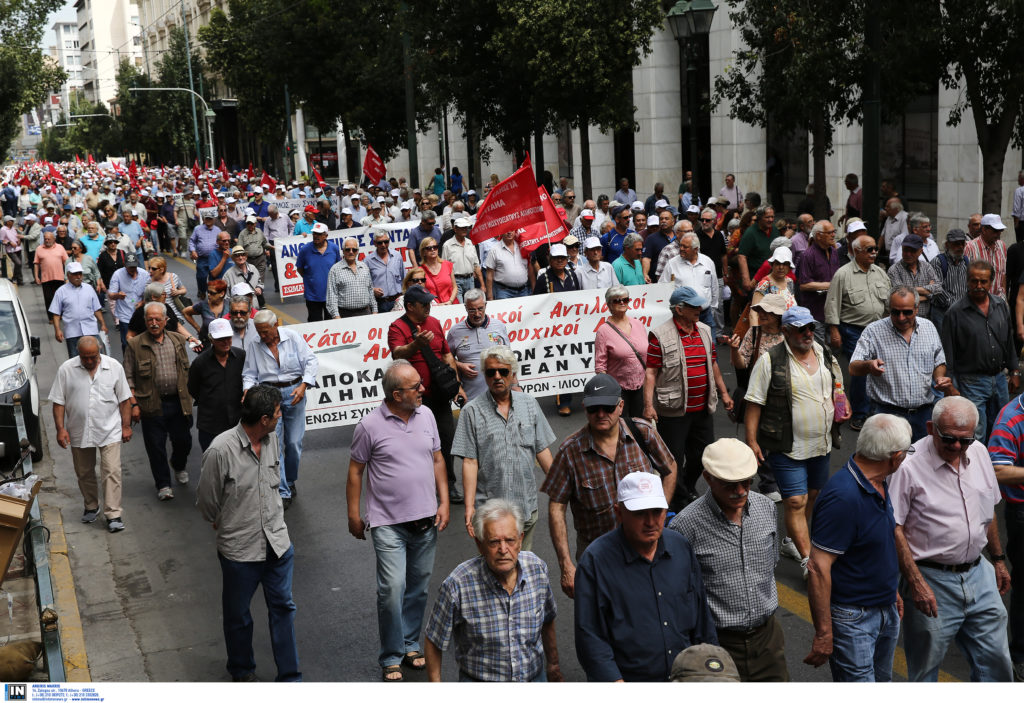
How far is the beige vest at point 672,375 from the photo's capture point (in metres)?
8.52

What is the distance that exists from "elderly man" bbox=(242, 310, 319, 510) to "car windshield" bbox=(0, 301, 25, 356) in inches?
164

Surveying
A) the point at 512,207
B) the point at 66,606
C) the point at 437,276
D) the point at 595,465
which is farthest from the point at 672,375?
the point at 512,207

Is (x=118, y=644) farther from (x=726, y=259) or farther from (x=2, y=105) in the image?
(x=2, y=105)

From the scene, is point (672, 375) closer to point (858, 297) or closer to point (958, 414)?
point (858, 297)

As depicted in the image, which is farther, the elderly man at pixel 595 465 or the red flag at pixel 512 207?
the red flag at pixel 512 207

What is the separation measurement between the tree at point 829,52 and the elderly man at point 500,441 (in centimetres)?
875

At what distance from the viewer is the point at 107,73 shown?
7249 inches

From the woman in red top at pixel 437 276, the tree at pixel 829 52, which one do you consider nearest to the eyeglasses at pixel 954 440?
the woman in red top at pixel 437 276

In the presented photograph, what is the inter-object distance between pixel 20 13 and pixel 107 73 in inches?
5807

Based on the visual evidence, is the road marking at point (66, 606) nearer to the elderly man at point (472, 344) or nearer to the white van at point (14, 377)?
the white van at point (14, 377)

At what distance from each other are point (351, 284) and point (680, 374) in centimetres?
575

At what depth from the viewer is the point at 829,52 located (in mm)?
16547

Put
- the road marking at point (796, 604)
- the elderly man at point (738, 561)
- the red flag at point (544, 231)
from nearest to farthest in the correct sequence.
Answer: the elderly man at point (738, 561), the road marking at point (796, 604), the red flag at point (544, 231)

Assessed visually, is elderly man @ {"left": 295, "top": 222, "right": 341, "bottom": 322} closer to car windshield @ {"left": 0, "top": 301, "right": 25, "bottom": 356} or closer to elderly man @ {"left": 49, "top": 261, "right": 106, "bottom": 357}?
elderly man @ {"left": 49, "top": 261, "right": 106, "bottom": 357}
